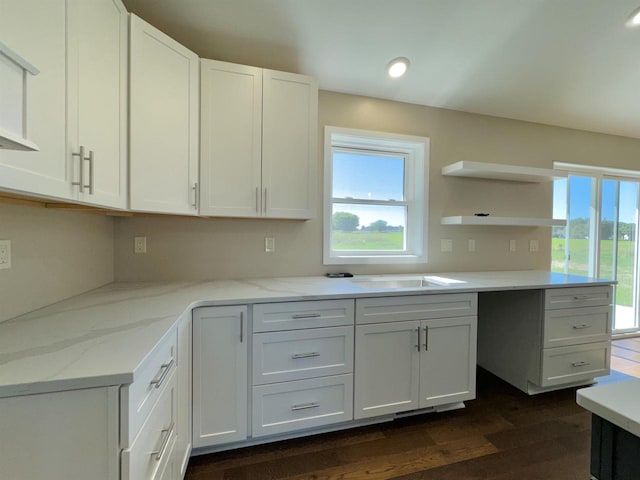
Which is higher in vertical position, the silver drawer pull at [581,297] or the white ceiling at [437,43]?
→ the white ceiling at [437,43]

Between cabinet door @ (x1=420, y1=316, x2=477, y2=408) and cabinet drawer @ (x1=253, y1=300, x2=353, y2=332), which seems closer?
cabinet drawer @ (x1=253, y1=300, x2=353, y2=332)

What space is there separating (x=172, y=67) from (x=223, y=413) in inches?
77.2

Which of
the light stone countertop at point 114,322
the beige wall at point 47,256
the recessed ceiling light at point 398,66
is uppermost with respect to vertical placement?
the recessed ceiling light at point 398,66

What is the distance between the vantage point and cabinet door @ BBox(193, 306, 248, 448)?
1.53 metres

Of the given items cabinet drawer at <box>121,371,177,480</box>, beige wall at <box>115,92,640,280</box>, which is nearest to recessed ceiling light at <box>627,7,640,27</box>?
beige wall at <box>115,92,640,280</box>

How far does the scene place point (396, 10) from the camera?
5.98 ft

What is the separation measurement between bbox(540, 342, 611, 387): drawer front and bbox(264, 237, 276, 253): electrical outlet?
2.22 metres

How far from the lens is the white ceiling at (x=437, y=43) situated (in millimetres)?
1813

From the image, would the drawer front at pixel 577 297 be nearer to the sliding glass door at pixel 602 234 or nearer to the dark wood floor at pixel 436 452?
the dark wood floor at pixel 436 452

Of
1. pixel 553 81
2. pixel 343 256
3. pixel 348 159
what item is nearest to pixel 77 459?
pixel 343 256

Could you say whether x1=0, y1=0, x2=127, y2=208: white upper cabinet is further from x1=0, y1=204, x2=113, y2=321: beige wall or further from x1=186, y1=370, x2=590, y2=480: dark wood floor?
x1=186, y1=370, x2=590, y2=480: dark wood floor

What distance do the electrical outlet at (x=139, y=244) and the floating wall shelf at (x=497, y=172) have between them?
8.26ft

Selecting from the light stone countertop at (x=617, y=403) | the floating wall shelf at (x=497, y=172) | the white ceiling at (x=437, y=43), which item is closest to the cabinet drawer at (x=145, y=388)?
the light stone countertop at (x=617, y=403)

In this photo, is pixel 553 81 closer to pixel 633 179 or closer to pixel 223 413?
pixel 633 179
